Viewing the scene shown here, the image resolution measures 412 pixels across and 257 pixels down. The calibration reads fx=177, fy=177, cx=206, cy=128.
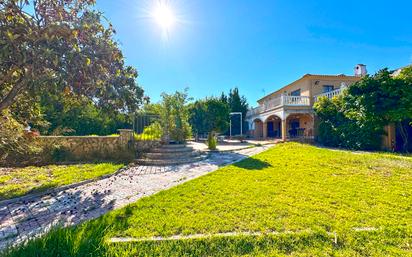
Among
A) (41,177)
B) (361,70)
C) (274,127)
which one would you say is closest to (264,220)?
(41,177)

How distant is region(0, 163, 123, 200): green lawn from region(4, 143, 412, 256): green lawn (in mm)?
3567

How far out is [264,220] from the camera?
3281 mm

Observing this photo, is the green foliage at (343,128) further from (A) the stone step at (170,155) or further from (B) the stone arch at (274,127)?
(A) the stone step at (170,155)

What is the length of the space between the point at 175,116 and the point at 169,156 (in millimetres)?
4273

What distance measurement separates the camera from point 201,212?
12.0ft

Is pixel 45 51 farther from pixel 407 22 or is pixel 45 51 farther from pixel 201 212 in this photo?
pixel 407 22

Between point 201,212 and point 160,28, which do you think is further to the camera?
point 160,28

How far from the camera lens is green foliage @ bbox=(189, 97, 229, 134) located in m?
20.2

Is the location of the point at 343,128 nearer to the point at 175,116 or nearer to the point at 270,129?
the point at 175,116

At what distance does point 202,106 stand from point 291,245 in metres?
18.9

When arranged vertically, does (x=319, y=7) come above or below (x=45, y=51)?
above

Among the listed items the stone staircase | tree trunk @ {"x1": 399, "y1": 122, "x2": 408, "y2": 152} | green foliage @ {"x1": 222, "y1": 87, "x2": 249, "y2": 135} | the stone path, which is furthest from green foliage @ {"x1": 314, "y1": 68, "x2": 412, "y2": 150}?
green foliage @ {"x1": 222, "y1": 87, "x2": 249, "y2": 135}

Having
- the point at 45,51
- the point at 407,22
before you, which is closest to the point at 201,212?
the point at 45,51

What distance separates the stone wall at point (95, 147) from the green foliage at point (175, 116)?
2554mm
